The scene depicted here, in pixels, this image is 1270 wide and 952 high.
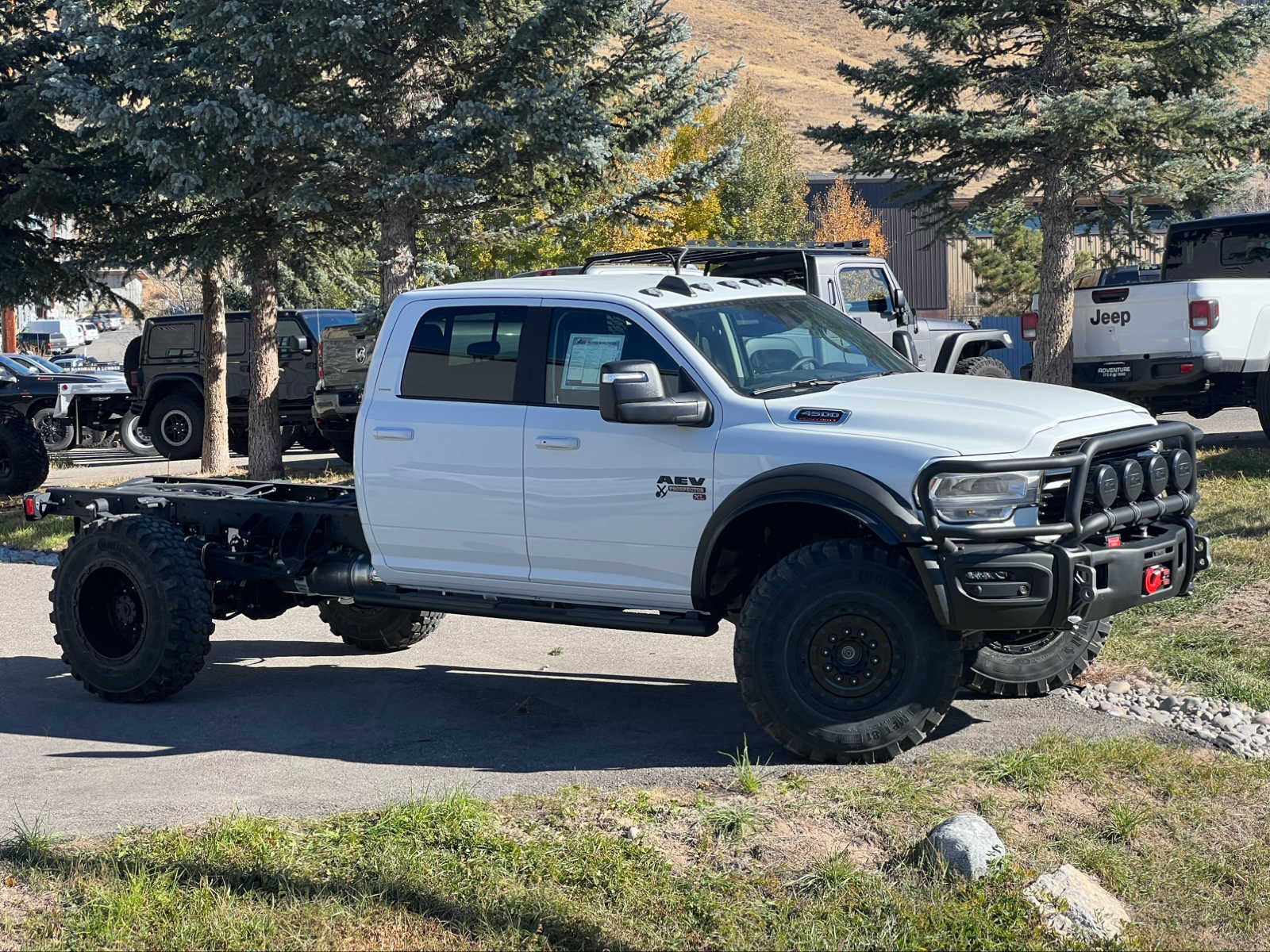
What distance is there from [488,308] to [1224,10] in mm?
13059

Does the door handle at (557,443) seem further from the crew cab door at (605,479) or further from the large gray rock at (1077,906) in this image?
the large gray rock at (1077,906)

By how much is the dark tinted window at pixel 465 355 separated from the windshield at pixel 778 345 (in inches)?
30.9

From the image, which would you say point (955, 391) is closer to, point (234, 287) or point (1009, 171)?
point (1009, 171)

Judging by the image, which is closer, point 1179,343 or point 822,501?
point 822,501

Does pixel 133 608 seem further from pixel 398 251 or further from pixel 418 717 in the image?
pixel 398 251

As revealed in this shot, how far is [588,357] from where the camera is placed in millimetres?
6535

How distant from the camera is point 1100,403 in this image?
20.5ft

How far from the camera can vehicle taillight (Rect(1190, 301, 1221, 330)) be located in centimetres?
1324

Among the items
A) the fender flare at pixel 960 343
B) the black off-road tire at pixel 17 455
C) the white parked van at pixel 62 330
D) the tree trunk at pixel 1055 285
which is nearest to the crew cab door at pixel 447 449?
the fender flare at pixel 960 343

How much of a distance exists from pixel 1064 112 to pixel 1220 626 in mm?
8086

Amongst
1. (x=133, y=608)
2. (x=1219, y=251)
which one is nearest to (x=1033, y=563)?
(x=133, y=608)

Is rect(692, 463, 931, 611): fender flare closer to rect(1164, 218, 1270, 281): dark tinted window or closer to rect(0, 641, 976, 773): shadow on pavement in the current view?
rect(0, 641, 976, 773): shadow on pavement

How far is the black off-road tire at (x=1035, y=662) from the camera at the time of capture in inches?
270

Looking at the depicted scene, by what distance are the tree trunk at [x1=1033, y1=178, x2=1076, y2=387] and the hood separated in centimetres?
953
